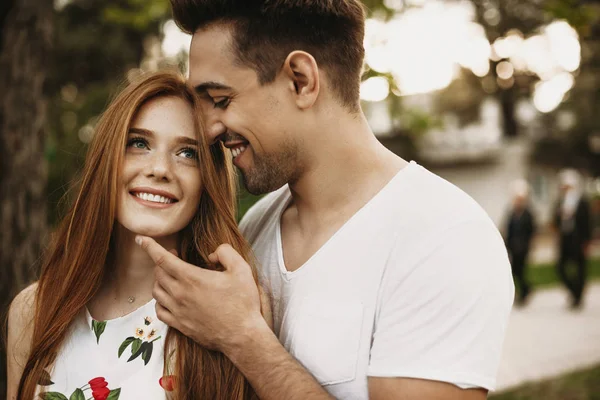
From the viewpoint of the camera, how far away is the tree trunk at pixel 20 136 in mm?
4086

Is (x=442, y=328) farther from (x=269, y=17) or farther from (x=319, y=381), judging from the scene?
(x=269, y=17)

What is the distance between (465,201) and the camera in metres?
2.24

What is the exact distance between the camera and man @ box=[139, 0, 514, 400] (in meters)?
2.05

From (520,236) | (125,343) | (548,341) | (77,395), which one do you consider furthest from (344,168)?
(520,236)

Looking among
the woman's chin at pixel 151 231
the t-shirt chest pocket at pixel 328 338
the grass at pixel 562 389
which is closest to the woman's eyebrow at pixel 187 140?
the woman's chin at pixel 151 231

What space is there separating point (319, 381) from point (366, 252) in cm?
46

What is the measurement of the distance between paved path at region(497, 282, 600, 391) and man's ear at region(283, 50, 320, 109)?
5.19 meters

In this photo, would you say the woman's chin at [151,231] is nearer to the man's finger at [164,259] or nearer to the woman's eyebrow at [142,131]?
the man's finger at [164,259]

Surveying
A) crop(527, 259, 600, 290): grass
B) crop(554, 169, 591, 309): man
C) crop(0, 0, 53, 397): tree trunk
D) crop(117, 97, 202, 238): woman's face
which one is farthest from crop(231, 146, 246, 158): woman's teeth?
crop(527, 259, 600, 290): grass

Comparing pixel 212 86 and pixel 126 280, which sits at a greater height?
pixel 212 86

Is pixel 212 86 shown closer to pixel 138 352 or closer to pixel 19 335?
pixel 138 352

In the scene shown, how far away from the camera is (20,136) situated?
4.14 meters

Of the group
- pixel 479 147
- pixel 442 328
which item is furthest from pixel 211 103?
pixel 479 147

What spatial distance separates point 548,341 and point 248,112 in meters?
7.45
